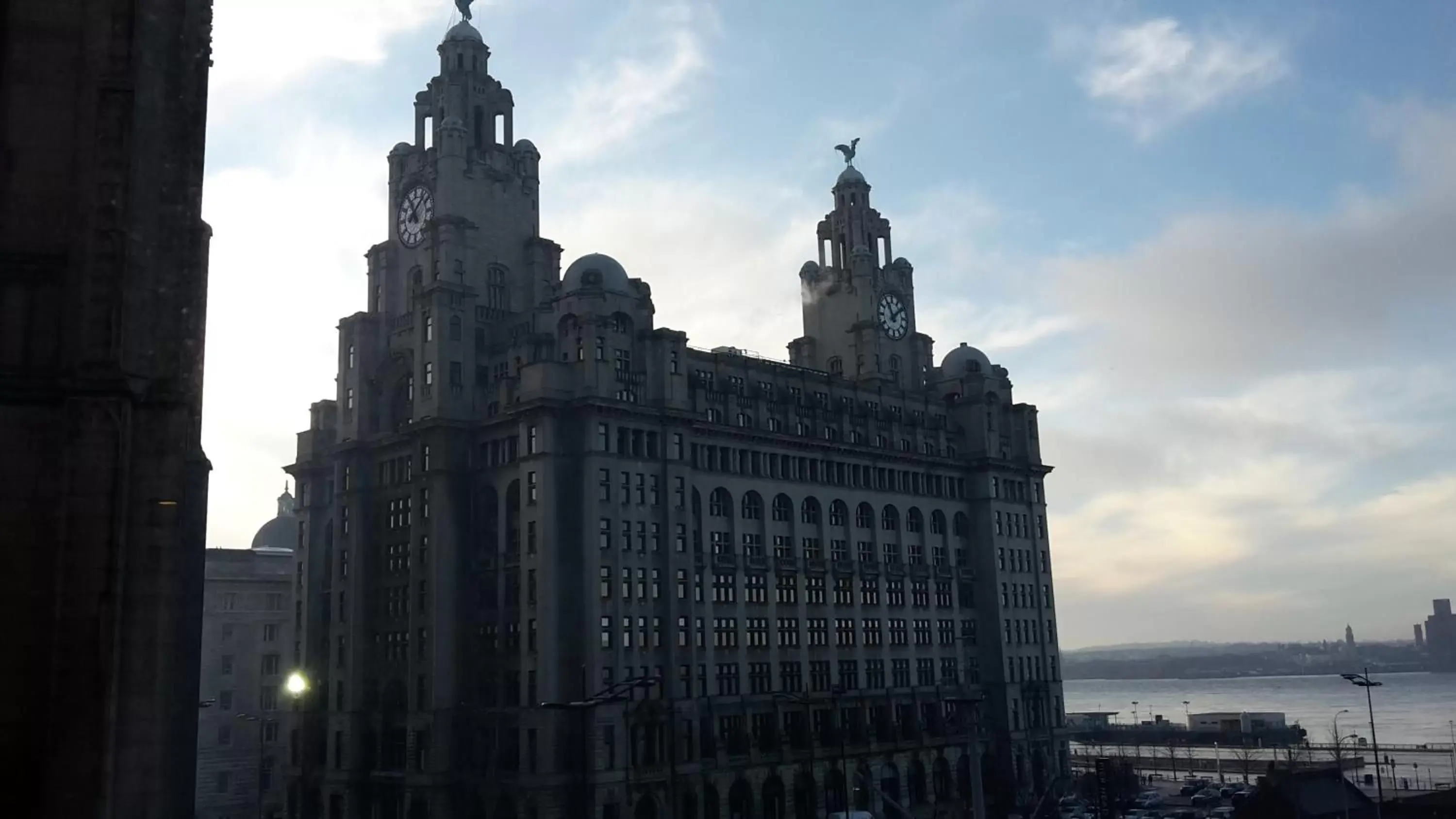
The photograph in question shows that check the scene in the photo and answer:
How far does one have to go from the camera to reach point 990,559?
422ft

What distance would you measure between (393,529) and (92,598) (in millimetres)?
76953

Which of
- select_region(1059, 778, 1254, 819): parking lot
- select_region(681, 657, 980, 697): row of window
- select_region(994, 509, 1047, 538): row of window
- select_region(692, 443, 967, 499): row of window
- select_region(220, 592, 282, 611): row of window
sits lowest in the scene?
select_region(1059, 778, 1254, 819): parking lot

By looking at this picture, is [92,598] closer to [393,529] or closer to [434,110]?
[393,529]

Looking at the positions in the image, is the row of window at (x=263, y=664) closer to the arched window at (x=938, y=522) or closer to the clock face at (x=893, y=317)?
the arched window at (x=938, y=522)

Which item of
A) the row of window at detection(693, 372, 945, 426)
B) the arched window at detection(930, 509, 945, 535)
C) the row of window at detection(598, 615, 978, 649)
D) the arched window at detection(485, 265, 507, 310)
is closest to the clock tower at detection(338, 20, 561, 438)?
the arched window at detection(485, 265, 507, 310)

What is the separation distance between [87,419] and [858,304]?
4294 inches

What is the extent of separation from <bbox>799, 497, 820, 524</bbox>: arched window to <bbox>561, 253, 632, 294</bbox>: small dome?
27.1 metres

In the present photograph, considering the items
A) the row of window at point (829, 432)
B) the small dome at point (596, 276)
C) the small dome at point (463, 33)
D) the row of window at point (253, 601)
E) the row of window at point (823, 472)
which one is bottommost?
the row of window at point (253, 601)

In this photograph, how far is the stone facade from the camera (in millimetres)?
129875

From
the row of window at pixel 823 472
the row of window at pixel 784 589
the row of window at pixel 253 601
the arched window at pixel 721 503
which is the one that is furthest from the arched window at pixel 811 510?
the row of window at pixel 253 601

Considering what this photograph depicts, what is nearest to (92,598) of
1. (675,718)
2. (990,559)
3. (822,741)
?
(675,718)

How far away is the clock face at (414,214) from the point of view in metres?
109

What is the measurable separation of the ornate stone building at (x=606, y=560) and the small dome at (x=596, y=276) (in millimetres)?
386

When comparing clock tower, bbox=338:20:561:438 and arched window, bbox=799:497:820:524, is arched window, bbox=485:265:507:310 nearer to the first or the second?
clock tower, bbox=338:20:561:438
